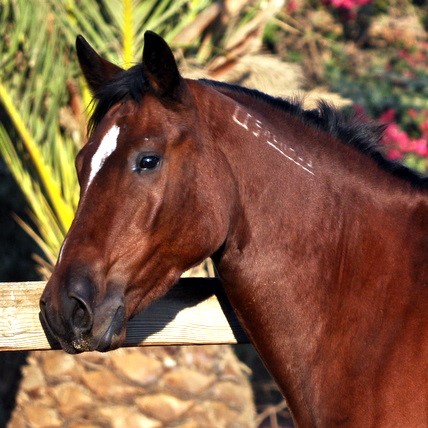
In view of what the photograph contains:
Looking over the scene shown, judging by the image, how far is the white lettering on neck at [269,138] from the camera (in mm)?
2746

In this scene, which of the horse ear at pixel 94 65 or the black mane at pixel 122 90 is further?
the horse ear at pixel 94 65

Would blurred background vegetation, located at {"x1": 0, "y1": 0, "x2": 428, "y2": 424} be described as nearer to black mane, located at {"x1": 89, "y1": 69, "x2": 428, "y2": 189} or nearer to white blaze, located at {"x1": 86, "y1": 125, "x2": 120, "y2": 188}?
black mane, located at {"x1": 89, "y1": 69, "x2": 428, "y2": 189}

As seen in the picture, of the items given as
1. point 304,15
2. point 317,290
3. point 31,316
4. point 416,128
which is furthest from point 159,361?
point 304,15

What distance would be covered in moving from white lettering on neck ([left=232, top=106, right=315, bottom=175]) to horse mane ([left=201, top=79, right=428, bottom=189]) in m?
0.16

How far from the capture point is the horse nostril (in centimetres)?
239

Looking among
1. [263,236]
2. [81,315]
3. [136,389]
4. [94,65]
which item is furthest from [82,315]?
[136,389]

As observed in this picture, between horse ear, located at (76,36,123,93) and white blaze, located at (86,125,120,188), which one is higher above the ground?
horse ear, located at (76,36,123,93)

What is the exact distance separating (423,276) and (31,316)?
1.32 m

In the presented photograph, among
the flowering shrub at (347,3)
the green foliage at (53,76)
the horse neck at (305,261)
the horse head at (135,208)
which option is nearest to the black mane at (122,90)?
the horse head at (135,208)

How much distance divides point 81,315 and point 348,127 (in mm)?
1123

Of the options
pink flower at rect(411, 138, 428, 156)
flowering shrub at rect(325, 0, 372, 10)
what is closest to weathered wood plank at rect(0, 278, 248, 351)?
pink flower at rect(411, 138, 428, 156)

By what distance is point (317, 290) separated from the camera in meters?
2.70

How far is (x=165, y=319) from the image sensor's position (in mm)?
3064

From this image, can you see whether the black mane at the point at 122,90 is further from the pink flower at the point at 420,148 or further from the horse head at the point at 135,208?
the pink flower at the point at 420,148
